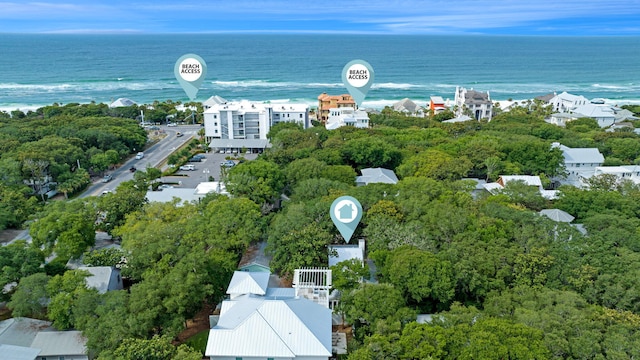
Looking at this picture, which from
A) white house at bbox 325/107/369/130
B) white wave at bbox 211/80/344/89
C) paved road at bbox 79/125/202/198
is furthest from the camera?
white wave at bbox 211/80/344/89

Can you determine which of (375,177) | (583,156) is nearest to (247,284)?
(375,177)

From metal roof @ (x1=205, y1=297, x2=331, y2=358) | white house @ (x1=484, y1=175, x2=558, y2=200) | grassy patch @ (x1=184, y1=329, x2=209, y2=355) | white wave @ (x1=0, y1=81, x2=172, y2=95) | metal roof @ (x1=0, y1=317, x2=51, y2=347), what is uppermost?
white wave @ (x1=0, y1=81, x2=172, y2=95)

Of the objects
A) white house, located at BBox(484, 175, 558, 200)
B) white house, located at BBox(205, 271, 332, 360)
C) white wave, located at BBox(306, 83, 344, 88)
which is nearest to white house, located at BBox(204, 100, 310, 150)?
white house, located at BBox(484, 175, 558, 200)

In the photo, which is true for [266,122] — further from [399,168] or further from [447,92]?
[447,92]

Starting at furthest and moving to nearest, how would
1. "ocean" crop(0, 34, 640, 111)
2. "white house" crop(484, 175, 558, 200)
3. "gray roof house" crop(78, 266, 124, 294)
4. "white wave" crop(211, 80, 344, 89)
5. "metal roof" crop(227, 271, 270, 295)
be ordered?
"white wave" crop(211, 80, 344, 89) < "ocean" crop(0, 34, 640, 111) < "white house" crop(484, 175, 558, 200) < "gray roof house" crop(78, 266, 124, 294) < "metal roof" crop(227, 271, 270, 295)

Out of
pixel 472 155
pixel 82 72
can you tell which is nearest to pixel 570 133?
pixel 472 155

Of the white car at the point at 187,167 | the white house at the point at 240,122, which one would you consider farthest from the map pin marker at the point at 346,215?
the white house at the point at 240,122

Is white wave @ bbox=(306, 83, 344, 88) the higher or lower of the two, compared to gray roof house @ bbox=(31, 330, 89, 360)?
higher

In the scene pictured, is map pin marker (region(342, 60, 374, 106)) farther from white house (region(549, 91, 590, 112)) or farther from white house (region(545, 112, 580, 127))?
white house (region(549, 91, 590, 112))
